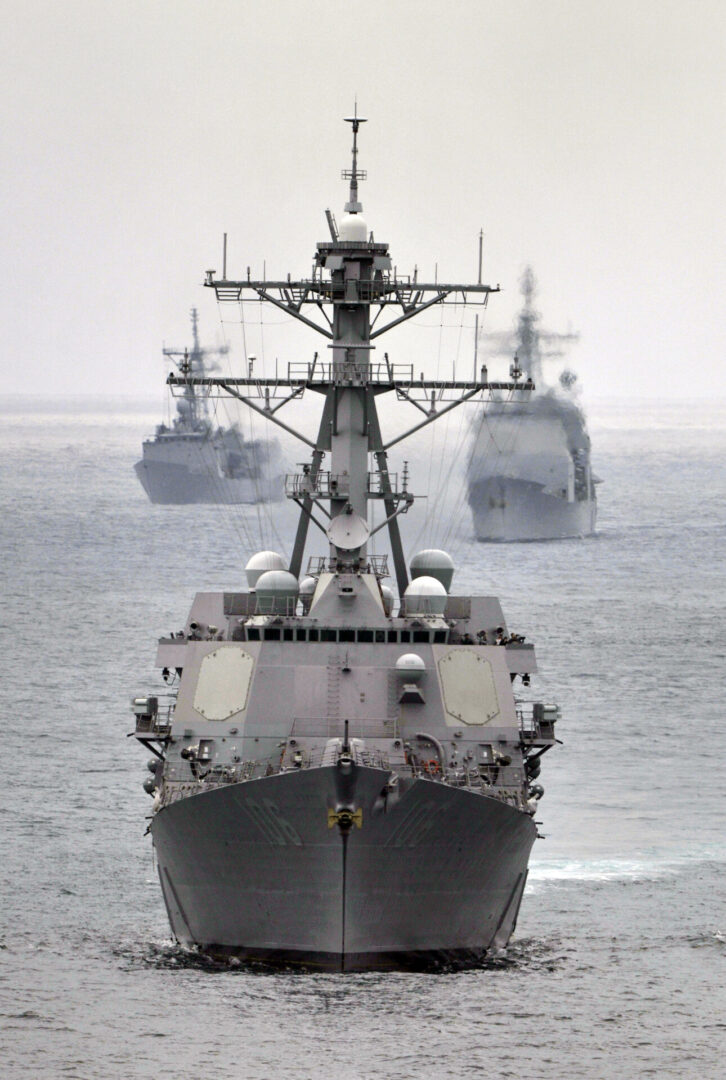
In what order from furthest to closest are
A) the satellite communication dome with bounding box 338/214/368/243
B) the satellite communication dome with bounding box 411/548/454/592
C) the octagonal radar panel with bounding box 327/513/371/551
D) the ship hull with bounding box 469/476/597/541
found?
the ship hull with bounding box 469/476/597/541, the satellite communication dome with bounding box 411/548/454/592, the satellite communication dome with bounding box 338/214/368/243, the octagonal radar panel with bounding box 327/513/371/551

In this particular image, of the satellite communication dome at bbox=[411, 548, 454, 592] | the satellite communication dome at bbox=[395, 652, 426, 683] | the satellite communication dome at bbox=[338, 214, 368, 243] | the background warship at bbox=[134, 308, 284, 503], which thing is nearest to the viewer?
the satellite communication dome at bbox=[395, 652, 426, 683]

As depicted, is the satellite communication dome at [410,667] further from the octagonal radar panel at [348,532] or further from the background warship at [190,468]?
the background warship at [190,468]

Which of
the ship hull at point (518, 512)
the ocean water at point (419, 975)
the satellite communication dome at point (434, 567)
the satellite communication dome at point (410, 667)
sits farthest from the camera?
the ship hull at point (518, 512)

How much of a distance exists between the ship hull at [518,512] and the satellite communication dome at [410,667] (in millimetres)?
61621

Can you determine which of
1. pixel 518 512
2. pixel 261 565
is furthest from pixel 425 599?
pixel 518 512

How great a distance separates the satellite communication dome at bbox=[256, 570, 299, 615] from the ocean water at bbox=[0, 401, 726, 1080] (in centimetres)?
504

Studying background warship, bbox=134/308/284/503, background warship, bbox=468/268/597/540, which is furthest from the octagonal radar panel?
background warship, bbox=134/308/284/503

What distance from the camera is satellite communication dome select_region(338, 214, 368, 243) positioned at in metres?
38.0

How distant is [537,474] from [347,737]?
6667 cm

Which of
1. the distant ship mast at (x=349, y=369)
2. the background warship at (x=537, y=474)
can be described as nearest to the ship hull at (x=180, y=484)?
the background warship at (x=537, y=474)

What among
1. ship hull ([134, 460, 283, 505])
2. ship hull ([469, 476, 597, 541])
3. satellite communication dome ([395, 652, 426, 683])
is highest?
ship hull ([134, 460, 283, 505])

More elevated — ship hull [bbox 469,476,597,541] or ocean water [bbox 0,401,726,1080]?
ship hull [bbox 469,476,597,541]

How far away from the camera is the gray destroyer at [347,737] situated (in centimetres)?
3091

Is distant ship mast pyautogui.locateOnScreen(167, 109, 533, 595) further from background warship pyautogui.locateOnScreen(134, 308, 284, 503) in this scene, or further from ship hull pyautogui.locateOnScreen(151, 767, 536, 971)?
background warship pyautogui.locateOnScreen(134, 308, 284, 503)
